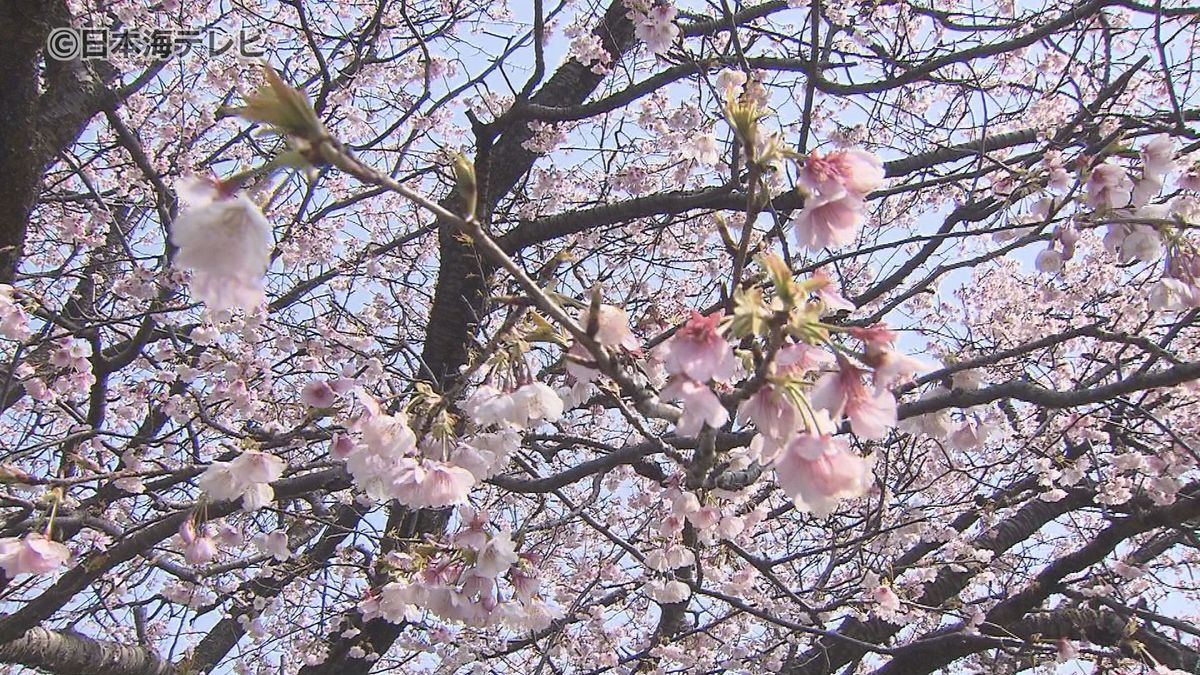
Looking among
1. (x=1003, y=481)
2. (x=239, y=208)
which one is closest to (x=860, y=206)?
(x=239, y=208)

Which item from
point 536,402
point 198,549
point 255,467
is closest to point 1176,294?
point 536,402

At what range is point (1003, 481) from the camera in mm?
5434

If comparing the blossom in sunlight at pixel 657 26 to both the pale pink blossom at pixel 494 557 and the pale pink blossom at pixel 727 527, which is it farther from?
the pale pink blossom at pixel 494 557

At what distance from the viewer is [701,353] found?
113 centimetres

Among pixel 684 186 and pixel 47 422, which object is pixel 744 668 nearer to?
pixel 684 186

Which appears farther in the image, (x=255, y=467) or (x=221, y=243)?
(x=255, y=467)

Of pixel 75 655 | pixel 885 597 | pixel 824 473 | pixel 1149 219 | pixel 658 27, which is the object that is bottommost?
pixel 75 655

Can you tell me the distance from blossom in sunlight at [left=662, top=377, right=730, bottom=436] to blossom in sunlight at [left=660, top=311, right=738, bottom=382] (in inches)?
0.6

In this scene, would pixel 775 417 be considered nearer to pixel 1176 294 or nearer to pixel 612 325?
pixel 612 325

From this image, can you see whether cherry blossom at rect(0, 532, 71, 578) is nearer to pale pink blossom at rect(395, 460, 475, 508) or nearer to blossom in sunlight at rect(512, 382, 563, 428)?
pale pink blossom at rect(395, 460, 475, 508)

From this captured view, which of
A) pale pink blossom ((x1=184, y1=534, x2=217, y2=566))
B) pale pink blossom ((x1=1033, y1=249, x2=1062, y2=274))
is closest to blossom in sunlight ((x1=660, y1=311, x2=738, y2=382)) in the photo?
pale pink blossom ((x1=1033, y1=249, x2=1062, y2=274))

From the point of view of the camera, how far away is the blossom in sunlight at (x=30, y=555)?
6.61ft

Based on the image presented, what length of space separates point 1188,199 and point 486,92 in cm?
412

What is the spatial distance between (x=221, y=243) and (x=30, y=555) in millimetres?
1597
